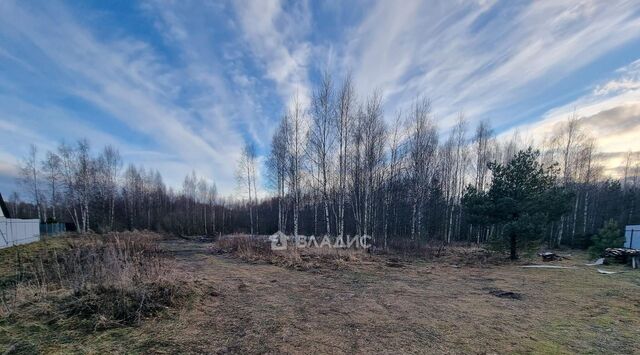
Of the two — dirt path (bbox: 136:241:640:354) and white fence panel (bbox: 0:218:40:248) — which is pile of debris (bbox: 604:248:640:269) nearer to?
dirt path (bbox: 136:241:640:354)

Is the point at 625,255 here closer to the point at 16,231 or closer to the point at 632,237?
the point at 632,237

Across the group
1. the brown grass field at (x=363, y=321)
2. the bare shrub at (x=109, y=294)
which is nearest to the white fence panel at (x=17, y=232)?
the brown grass field at (x=363, y=321)

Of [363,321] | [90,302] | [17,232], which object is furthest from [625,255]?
[17,232]

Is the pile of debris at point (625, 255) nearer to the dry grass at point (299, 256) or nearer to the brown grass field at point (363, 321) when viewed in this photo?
the brown grass field at point (363, 321)

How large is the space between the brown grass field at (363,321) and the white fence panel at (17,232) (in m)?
10.3

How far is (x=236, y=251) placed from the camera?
46.8 ft

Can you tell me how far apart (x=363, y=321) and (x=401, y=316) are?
0.83 m

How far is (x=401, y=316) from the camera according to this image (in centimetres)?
502

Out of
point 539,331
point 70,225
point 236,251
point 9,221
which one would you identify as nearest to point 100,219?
point 70,225

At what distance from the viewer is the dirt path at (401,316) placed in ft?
12.4

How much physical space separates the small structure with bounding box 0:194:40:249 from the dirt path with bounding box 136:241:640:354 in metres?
15.7

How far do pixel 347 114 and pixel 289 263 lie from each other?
10519mm

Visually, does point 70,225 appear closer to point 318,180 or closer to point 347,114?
point 318,180

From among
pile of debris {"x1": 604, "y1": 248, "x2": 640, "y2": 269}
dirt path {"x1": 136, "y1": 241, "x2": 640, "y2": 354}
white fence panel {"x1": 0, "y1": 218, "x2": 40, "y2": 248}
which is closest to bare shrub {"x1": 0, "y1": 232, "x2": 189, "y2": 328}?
dirt path {"x1": 136, "y1": 241, "x2": 640, "y2": 354}
